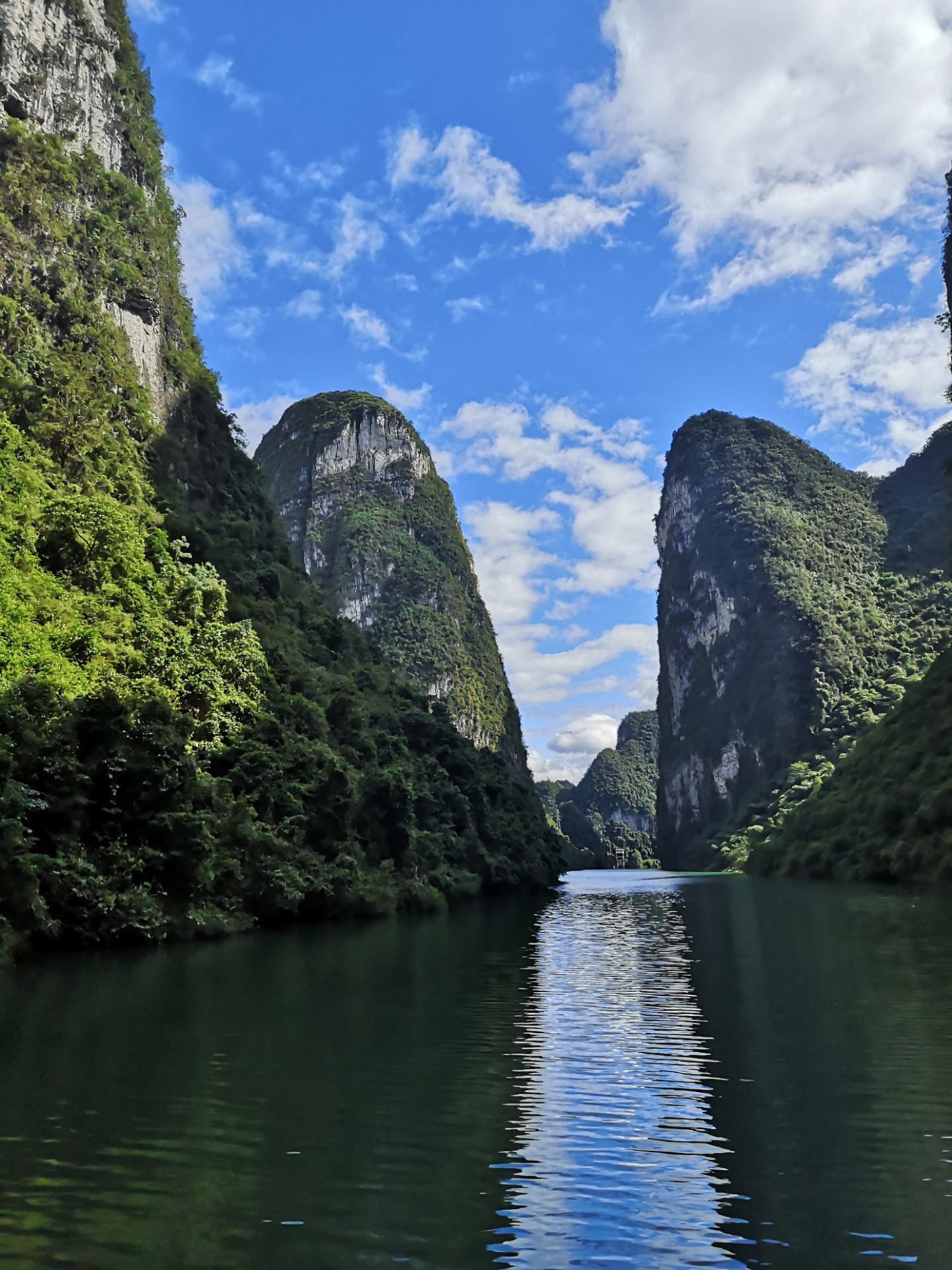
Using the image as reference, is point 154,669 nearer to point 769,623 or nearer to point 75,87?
point 75,87

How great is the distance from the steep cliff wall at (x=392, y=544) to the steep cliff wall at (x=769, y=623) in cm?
3400

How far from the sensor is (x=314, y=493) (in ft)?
540

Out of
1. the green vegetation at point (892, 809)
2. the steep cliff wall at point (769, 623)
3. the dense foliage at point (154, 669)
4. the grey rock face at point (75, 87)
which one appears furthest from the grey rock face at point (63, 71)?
the steep cliff wall at point (769, 623)

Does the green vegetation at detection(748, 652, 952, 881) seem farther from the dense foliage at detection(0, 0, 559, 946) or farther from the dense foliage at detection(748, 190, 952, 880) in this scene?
the dense foliage at detection(0, 0, 559, 946)

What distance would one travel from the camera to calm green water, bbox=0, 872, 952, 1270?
5863 millimetres

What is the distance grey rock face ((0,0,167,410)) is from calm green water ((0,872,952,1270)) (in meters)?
45.6

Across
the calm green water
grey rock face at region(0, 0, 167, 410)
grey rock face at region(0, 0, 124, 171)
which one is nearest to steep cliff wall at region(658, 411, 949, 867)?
grey rock face at region(0, 0, 167, 410)

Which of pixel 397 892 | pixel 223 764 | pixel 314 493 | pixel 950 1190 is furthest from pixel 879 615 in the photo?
pixel 950 1190

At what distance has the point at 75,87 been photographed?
55.6m

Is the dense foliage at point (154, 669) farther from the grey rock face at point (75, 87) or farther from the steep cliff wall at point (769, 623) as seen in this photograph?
the steep cliff wall at point (769, 623)

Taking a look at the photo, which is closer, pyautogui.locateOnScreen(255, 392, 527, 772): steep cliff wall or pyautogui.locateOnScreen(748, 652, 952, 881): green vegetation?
pyautogui.locateOnScreen(748, 652, 952, 881): green vegetation

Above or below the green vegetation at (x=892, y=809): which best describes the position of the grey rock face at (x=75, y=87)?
above

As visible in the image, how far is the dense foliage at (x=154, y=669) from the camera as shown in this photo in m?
22.2

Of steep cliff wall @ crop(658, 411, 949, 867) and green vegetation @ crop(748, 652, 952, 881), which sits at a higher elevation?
steep cliff wall @ crop(658, 411, 949, 867)
